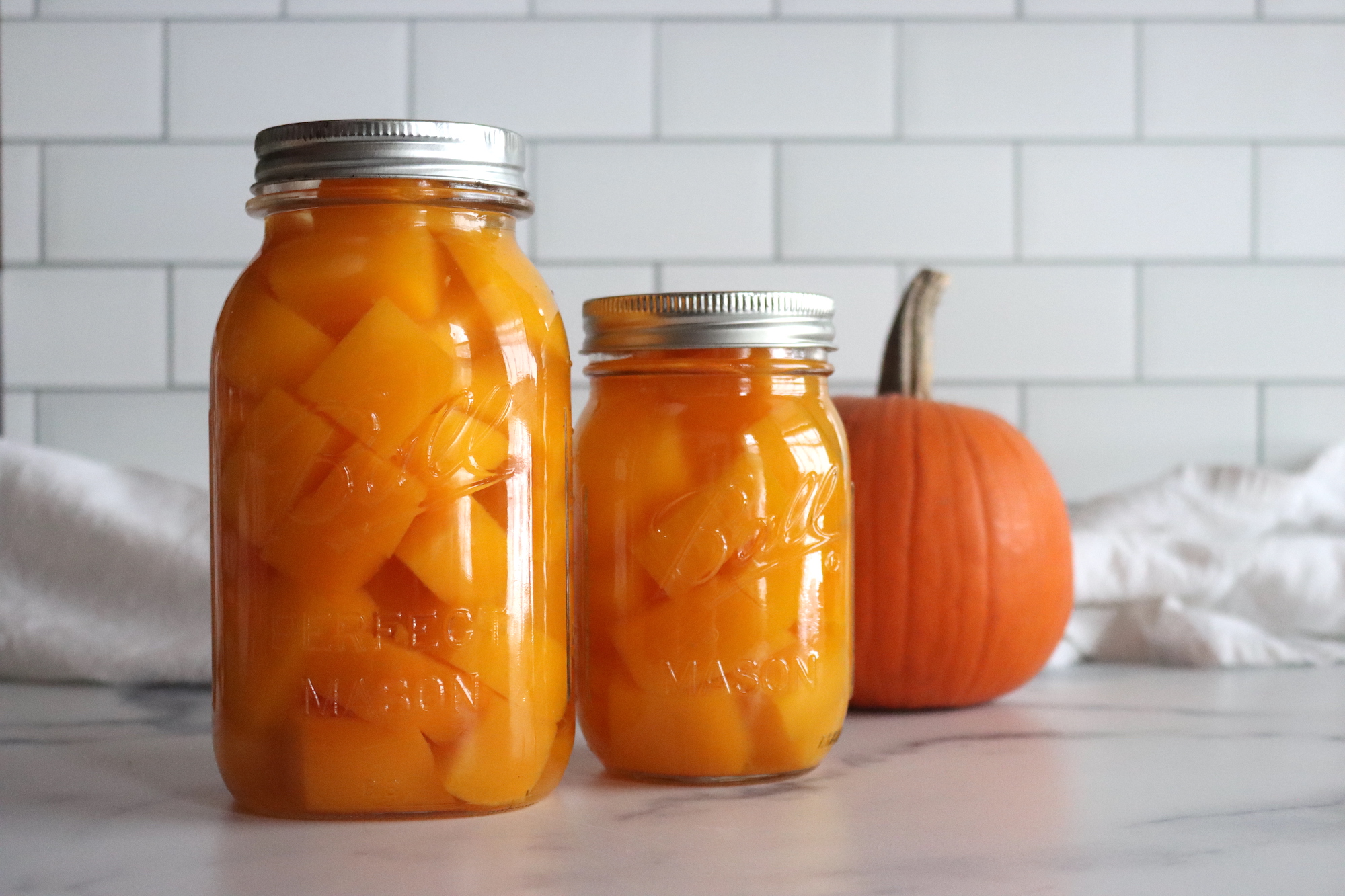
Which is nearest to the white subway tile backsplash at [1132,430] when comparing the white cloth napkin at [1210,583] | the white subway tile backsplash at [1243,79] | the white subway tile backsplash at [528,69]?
the white cloth napkin at [1210,583]

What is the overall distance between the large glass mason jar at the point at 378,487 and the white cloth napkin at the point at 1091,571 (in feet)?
1.34

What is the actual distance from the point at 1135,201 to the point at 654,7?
502mm

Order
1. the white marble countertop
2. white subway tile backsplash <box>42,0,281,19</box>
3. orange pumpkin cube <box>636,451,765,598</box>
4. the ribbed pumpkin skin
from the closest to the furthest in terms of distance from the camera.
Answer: the white marble countertop → orange pumpkin cube <box>636,451,765,598</box> → the ribbed pumpkin skin → white subway tile backsplash <box>42,0,281,19</box>

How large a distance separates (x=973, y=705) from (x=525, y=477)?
1.46 feet

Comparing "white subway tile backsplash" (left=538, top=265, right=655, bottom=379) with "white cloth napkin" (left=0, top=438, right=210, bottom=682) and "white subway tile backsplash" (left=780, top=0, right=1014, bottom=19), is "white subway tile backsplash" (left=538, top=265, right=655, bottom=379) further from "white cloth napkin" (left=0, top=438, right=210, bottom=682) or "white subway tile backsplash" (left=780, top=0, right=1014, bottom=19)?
"white cloth napkin" (left=0, top=438, right=210, bottom=682)

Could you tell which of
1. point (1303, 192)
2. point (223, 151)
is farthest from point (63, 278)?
point (1303, 192)

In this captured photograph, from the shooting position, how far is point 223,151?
1.16 m

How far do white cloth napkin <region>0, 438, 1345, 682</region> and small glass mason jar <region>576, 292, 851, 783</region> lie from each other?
17.2 inches

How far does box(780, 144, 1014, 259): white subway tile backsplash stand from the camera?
1181 millimetres

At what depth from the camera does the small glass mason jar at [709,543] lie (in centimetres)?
60

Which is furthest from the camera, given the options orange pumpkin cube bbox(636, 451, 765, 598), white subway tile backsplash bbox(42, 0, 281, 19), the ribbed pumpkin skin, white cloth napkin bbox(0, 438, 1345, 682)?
white subway tile backsplash bbox(42, 0, 281, 19)

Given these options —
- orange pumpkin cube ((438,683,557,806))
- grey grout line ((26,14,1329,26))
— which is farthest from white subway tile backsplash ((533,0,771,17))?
orange pumpkin cube ((438,683,557,806))

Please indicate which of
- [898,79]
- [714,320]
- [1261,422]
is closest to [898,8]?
[898,79]

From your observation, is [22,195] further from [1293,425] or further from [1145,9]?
[1293,425]
